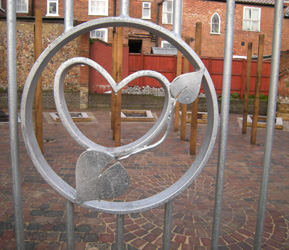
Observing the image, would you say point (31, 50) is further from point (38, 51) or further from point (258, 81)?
point (258, 81)

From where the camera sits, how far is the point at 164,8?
805 inches

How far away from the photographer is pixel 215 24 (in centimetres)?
2103

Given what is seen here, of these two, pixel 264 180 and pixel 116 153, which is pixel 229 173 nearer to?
pixel 264 180

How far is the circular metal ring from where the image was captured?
129cm

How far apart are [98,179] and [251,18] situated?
2293cm

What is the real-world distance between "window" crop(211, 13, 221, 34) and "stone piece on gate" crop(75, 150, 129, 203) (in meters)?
21.5

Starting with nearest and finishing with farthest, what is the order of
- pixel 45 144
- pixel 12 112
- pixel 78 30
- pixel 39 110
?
1. pixel 78 30
2. pixel 12 112
3. pixel 39 110
4. pixel 45 144

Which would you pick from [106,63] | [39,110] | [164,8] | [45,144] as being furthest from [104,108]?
[164,8]

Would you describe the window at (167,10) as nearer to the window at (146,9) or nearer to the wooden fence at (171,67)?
the window at (146,9)

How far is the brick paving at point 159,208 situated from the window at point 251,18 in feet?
59.5

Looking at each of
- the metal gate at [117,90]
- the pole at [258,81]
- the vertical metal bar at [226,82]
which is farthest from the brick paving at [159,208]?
the vertical metal bar at [226,82]

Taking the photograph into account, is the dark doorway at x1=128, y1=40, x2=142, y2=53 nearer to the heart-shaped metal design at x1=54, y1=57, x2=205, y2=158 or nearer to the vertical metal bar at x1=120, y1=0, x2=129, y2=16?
the vertical metal bar at x1=120, y1=0, x2=129, y2=16

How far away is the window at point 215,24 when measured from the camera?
68.6 ft

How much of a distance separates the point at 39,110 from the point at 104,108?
820 cm
